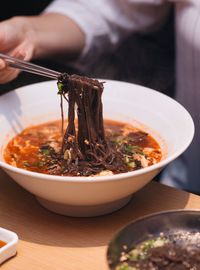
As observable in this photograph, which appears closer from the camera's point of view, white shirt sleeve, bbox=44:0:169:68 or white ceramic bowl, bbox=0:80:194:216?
white ceramic bowl, bbox=0:80:194:216

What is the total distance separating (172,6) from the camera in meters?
2.61

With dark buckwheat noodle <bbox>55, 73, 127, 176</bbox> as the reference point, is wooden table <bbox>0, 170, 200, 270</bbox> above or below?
below

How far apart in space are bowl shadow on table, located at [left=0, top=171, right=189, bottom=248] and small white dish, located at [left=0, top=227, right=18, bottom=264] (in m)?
0.09

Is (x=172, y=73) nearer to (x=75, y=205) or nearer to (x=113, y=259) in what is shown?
(x=75, y=205)

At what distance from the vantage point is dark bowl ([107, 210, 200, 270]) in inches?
45.8

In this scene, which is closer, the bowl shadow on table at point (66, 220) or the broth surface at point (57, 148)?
the bowl shadow on table at point (66, 220)

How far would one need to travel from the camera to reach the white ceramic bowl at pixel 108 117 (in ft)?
4.23

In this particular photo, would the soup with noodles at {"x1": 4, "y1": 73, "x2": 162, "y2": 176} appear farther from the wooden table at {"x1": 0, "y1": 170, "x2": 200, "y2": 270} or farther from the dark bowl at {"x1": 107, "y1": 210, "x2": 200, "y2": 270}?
the dark bowl at {"x1": 107, "y1": 210, "x2": 200, "y2": 270}

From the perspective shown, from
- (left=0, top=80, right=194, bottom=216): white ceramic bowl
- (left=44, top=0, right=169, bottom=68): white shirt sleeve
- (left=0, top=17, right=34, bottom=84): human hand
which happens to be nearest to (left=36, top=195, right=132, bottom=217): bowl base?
(left=0, top=80, right=194, bottom=216): white ceramic bowl

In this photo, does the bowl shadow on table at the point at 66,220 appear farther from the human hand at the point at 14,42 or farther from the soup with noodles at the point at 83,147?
the human hand at the point at 14,42

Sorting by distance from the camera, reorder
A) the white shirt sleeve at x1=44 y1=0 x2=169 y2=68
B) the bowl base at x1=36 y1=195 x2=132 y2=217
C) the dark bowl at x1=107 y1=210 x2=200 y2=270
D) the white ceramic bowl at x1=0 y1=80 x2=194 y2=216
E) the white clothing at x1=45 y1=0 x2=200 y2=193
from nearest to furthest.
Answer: the dark bowl at x1=107 y1=210 x2=200 y2=270, the white ceramic bowl at x1=0 y1=80 x2=194 y2=216, the bowl base at x1=36 y1=195 x2=132 y2=217, the white clothing at x1=45 y1=0 x2=200 y2=193, the white shirt sleeve at x1=44 y1=0 x2=169 y2=68

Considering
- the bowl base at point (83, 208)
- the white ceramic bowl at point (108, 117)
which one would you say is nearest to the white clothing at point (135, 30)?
the white ceramic bowl at point (108, 117)

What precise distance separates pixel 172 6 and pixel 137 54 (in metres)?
0.58

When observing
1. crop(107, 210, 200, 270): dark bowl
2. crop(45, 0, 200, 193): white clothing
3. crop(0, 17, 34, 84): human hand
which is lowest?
crop(45, 0, 200, 193): white clothing
